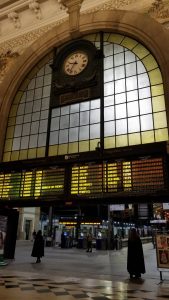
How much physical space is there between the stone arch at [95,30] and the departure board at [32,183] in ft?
6.44

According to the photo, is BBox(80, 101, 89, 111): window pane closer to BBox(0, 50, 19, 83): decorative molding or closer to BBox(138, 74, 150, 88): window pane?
BBox(138, 74, 150, 88): window pane

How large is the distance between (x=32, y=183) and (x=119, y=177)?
9.76 feet

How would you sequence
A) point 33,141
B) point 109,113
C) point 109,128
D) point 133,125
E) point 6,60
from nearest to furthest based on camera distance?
point 133,125 → point 109,128 → point 109,113 → point 33,141 → point 6,60

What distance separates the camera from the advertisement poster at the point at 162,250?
794 cm

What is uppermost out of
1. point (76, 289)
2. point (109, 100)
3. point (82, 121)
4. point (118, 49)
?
point (118, 49)

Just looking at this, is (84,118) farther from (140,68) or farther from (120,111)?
(140,68)

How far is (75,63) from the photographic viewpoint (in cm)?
1076

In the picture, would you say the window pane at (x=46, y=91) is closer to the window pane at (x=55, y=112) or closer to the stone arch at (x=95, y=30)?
the window pane at (x=55, y=112)

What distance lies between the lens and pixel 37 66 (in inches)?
471

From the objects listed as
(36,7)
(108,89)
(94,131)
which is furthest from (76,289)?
(36,7)

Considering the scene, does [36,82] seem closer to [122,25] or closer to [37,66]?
[37,66]

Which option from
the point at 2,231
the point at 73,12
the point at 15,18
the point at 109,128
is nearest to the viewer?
the point at 109,128

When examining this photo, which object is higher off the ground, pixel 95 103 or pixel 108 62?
pixel 108 62

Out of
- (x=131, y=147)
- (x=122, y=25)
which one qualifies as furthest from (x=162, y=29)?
(x=131, y=147)
